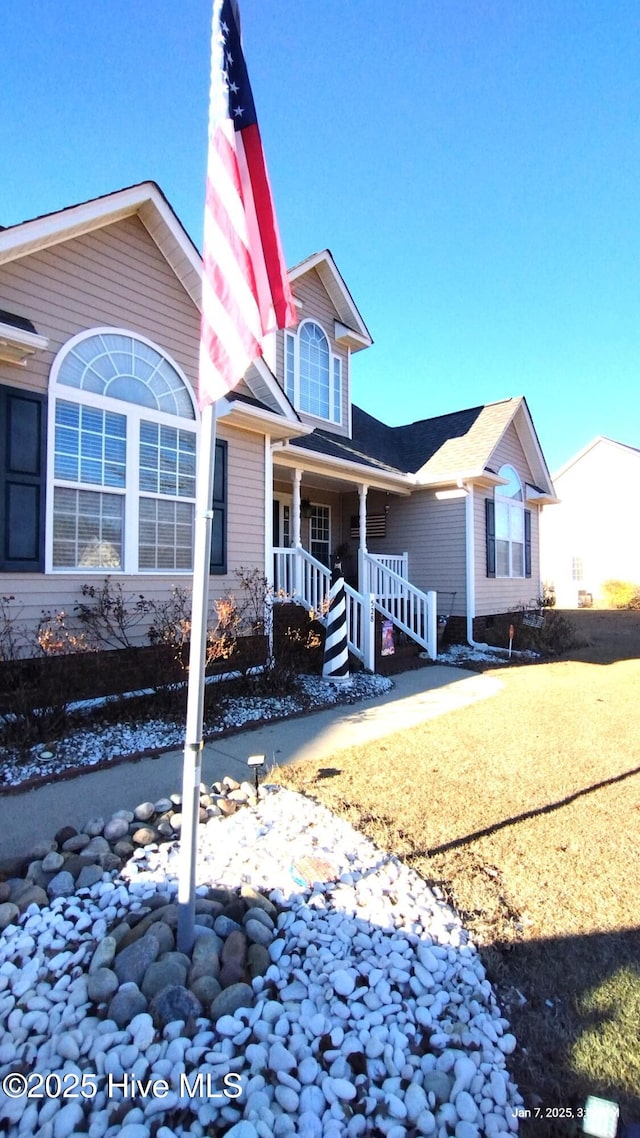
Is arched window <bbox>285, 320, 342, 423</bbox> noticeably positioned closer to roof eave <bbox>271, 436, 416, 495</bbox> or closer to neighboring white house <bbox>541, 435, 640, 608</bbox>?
roof eave <bbox>271, 436, 416, 495</bbox>

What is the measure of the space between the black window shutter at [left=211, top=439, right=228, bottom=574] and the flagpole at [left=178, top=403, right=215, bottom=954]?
4.65 meters

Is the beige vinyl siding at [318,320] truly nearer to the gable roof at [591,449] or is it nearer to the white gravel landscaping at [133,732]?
the white gravel landscaping at [133,732]

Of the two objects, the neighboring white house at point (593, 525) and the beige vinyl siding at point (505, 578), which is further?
the neighboring white house at point (593, 525)

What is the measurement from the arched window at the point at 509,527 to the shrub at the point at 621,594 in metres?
11.3

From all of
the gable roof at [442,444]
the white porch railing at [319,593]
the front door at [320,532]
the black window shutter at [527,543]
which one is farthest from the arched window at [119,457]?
the black window shutter at [527,543]

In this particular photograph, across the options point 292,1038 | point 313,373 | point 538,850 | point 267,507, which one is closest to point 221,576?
point 267,507

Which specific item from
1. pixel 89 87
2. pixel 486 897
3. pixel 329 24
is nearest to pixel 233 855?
pixel 486 897

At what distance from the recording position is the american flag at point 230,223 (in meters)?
2.23

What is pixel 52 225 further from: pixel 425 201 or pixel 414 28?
pixel 425 201

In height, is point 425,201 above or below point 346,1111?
above

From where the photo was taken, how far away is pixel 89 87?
5832 millimetres

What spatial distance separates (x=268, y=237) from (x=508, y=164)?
8868 mm

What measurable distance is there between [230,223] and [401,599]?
896cm

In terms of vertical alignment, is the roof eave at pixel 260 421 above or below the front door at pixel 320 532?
above
